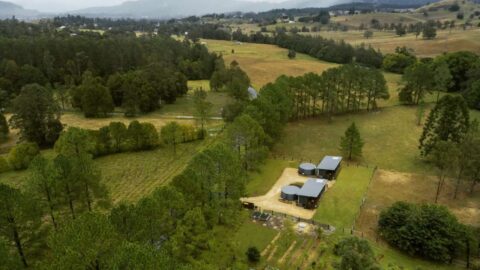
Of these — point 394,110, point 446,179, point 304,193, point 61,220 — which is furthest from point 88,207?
point 394,110

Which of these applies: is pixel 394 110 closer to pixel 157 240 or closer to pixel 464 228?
pixel 464 228

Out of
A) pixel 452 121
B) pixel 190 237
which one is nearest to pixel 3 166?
pixel 190 237

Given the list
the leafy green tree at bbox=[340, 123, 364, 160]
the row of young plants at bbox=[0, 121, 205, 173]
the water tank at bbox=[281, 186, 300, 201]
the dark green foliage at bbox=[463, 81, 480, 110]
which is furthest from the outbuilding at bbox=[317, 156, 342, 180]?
the dark green foliage at bbox=[463, 81, 480, 110]

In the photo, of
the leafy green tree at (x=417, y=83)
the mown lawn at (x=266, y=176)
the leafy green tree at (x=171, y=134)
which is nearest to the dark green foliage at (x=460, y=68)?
the leafy green tree at (x=417, y=83)

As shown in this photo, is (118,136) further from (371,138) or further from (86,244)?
(371,138)

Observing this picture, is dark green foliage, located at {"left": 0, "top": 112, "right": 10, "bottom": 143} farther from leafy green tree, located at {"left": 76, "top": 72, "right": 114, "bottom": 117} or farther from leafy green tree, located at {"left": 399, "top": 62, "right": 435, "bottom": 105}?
leafy green tree, located at {"left": 399, "top": 62, "right": 435, "bottom": 105}

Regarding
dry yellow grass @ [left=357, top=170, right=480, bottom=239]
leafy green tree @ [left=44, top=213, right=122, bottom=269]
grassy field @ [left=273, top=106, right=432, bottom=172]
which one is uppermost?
leafy green tree @ [left=44, top=213, right=122, bottom=269]

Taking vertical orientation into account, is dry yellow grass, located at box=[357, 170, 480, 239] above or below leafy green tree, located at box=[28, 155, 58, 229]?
below
